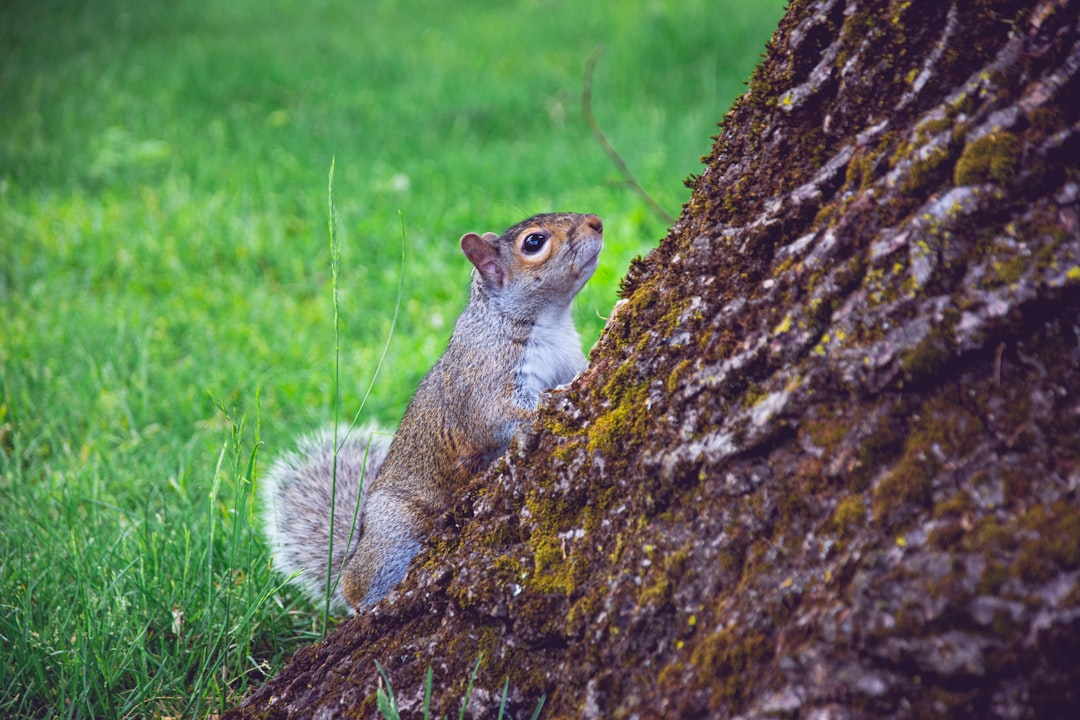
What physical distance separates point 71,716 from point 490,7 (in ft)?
28.5

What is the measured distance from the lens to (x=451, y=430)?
7.57ft

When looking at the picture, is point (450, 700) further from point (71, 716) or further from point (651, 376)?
point (71, 716)

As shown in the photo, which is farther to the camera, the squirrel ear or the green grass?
the squirrel ear

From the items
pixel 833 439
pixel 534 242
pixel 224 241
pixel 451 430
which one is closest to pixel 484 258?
pixel 534 242

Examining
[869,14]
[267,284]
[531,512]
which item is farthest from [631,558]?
[267,284]

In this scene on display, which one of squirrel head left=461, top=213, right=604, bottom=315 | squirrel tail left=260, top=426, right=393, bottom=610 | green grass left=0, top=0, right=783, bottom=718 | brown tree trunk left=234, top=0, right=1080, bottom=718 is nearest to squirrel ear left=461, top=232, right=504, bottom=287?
squirrel head left=461, top=213, right=604, bottom=315

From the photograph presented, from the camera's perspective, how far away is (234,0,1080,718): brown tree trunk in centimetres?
98

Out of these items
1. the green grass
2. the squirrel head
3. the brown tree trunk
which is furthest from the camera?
the squirrel head

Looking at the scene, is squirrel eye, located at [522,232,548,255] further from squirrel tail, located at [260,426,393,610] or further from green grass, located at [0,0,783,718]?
squirrel tail, located at [260,426,393,610]

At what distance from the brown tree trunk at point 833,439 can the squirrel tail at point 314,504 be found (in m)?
0.72

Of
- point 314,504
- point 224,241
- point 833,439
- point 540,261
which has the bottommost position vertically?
point 833,439

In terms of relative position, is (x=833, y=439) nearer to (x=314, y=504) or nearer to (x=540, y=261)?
(x=540, y=261)

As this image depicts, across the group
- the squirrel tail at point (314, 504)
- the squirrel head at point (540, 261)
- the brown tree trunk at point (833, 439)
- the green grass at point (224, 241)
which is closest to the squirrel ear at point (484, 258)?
the squirrel head at point (540, 261)

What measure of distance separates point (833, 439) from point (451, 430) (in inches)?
52.0
